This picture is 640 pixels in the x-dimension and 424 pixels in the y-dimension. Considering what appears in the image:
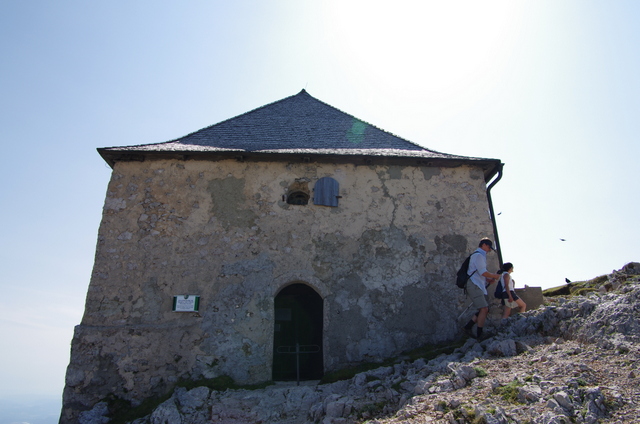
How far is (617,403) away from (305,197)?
6575 millimetres

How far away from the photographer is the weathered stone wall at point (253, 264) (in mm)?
7746

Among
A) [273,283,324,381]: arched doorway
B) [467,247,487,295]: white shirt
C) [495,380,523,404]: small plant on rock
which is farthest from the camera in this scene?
[273,283,324,381]: arched doorway

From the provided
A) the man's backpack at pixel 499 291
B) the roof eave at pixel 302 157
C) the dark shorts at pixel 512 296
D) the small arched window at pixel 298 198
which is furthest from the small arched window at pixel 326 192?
the dark shorts at pixel 512 296

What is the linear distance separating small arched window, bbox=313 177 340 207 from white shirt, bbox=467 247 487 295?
305 centimetres

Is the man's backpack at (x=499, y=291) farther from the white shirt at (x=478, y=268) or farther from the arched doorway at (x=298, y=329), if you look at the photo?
the arched doorway at (x=298, y=329)

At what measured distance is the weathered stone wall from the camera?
7746mm

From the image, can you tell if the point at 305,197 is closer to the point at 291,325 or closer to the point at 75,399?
the point at 291,325

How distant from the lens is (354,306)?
8297 millimetres

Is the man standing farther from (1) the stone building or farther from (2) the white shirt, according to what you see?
(1) the stone building

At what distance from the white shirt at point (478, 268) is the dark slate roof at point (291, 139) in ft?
9.12

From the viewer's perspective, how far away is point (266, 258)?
336 inches

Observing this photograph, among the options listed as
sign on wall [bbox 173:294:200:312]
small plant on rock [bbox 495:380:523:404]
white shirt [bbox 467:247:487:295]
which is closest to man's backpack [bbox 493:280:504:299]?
white shirt [bbox 467:247:487:295]

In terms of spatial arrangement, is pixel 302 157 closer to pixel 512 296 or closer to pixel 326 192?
pixel 326 192

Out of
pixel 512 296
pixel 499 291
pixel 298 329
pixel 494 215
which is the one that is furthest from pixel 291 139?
pixel 512 296
